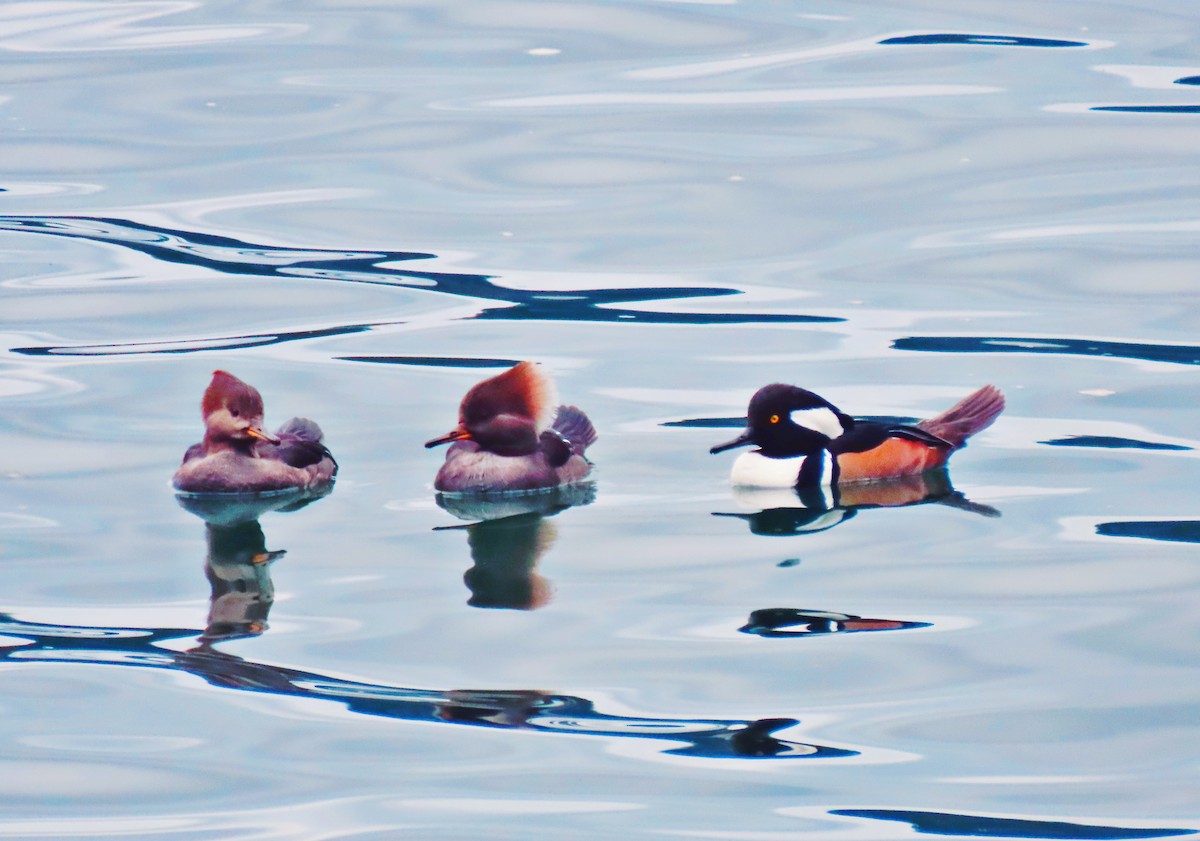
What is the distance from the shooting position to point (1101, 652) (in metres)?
7.83

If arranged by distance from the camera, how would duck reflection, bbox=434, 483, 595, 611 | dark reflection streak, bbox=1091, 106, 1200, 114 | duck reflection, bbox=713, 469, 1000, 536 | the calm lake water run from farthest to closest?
dark reflection streak, bbox=1091, 106, 1200, 114, duck reflection, bbox=713, 469, 1000, 536, duck reflection, bbox=434, 483, 595, 611, the calm lake water

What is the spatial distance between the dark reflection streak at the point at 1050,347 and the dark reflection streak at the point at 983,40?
9.49 metres

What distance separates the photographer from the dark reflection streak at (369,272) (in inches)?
567

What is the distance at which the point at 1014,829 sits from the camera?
Answer: 6199 millimetres

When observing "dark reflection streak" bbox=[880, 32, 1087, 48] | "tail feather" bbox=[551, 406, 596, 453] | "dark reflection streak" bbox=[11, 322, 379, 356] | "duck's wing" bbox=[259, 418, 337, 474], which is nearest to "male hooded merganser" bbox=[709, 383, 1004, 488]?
"tail feather" bbox=[551, 406, 596, 453]

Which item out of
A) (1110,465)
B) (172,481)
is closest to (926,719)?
(1110,465)

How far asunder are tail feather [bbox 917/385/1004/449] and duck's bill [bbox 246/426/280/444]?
11.7 feet

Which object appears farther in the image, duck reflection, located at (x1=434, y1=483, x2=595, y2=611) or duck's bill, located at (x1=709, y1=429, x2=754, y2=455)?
duck's bill, located at (x1=709, y1=429, x2=754, y2=455)

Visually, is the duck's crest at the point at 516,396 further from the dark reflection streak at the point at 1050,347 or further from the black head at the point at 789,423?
the dark reflection streak at the point at 1050,347

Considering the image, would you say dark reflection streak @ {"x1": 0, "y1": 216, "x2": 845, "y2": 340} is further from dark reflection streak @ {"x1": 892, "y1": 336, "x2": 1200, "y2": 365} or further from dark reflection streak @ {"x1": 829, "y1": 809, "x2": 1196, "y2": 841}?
dark reflection streak @ {"x1": 829, "y1": 809, "x2": 1196, "y2": 841}

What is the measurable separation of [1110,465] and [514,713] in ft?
15.4

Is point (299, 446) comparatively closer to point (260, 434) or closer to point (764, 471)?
point (260, 434)

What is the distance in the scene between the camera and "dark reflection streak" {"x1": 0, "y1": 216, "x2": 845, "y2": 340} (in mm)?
14414

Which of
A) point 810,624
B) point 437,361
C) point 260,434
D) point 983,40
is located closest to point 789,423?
point 810,624
